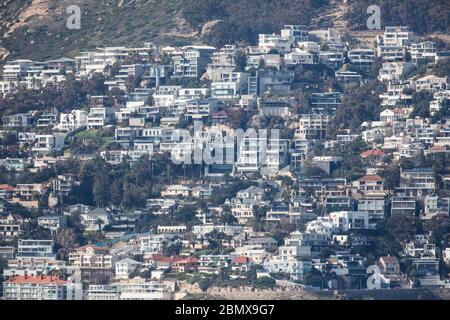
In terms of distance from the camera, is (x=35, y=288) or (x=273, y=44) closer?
(x=35, y=288)

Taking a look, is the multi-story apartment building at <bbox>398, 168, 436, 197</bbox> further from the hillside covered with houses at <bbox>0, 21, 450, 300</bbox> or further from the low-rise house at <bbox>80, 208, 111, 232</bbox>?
the low-rise house at <bbox>80, 208, 111, 232</bbox>

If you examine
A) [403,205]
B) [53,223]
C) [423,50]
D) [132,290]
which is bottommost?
[132,290]

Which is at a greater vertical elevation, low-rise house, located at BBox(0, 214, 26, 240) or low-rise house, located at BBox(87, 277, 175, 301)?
low-rise house, located at BBox(0, 214, 26, 240)

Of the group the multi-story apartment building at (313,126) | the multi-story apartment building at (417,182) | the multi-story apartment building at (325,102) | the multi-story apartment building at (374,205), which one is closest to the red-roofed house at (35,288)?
the multi-story apartment building at (374,205)

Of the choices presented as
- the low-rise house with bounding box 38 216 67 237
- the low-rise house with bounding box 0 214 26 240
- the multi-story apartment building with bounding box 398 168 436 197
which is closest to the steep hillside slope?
the multi-story apartment building with bounding box 398 168 436 197

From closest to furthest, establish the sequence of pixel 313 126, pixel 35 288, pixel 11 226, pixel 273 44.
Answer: pixel 35 288, pixel 11 226, pixel 313 126, pixel 273 44

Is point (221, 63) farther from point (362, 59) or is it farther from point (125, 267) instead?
point (125, 267)

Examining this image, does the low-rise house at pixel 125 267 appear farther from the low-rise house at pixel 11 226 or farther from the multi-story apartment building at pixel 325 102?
the multi-story apartment building at pixel 325 102

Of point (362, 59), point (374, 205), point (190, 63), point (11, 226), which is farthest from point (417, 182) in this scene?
point (190, 63)
